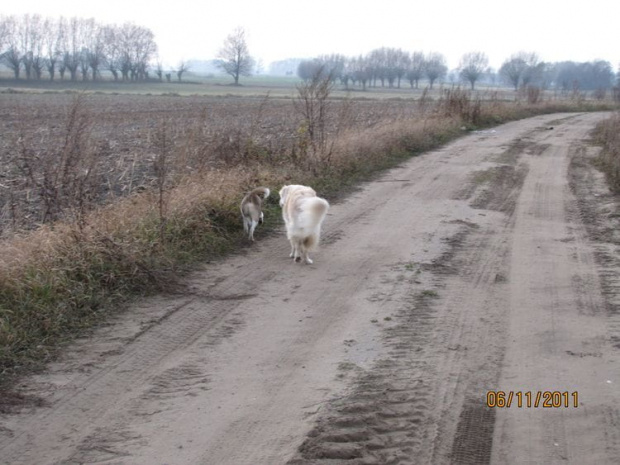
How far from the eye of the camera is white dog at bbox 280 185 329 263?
8023 mm

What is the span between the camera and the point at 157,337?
598 cm

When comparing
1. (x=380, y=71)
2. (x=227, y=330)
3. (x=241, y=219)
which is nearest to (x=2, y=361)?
(x=227, y=330)

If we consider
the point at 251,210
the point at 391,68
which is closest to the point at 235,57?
the point at 391,68

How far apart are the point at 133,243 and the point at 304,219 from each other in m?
2.11

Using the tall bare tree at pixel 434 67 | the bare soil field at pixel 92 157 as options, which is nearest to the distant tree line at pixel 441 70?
the tall bare tree at pixel 434 67

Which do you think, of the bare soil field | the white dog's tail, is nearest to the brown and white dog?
the white dog's tail

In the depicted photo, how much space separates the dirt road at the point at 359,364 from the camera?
414 centimetres

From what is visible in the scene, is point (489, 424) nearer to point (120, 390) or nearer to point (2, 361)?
point (120, 390)

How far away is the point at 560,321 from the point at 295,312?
2.64m

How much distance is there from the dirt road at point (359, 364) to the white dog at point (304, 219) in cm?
28

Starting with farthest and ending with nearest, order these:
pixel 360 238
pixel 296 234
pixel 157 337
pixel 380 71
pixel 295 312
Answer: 1. pixel 380 71
2. pixel 360 238
3. pixel 296 234
4. pixel 295 312
5. pixel 157 337

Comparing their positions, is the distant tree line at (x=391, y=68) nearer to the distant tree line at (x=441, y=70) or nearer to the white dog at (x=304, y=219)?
the distant tree line at (x=441, y=70)

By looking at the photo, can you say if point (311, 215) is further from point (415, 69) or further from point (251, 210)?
point (415, 69)

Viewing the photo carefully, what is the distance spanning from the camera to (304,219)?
8047mm
